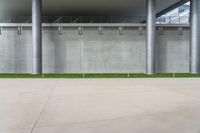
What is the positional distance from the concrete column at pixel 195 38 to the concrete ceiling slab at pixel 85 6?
4369 millimetres

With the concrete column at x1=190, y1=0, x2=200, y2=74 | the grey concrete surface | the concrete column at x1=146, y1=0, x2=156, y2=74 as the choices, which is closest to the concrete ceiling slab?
the concrete column at x1=146, y1=0, x2=156, y2=74

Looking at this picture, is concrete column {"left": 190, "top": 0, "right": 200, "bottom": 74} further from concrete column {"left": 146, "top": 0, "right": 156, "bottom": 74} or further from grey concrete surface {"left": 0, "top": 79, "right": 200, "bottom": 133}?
grey concrete surface {"left": 0, "top": 79, "right": 200, "bottom": 133}

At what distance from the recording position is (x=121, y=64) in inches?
1137

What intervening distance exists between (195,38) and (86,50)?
13657 mm

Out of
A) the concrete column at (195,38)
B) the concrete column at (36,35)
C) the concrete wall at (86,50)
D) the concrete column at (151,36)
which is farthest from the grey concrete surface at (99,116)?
the concrete wall at (86,50)

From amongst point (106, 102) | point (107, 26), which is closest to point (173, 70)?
point (107, 26)

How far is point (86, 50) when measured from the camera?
28656mm

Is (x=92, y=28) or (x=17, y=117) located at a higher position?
(x=92, y=28)

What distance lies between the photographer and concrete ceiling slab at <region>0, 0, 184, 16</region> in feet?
97.7

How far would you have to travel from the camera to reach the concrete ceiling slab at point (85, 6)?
1172 inches

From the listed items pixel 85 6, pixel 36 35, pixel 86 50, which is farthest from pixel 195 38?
pixel 36 35

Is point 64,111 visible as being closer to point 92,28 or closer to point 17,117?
point 17,117

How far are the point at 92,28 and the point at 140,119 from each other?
23.8 m

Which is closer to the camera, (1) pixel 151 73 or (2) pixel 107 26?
(1) pixel 151 73
